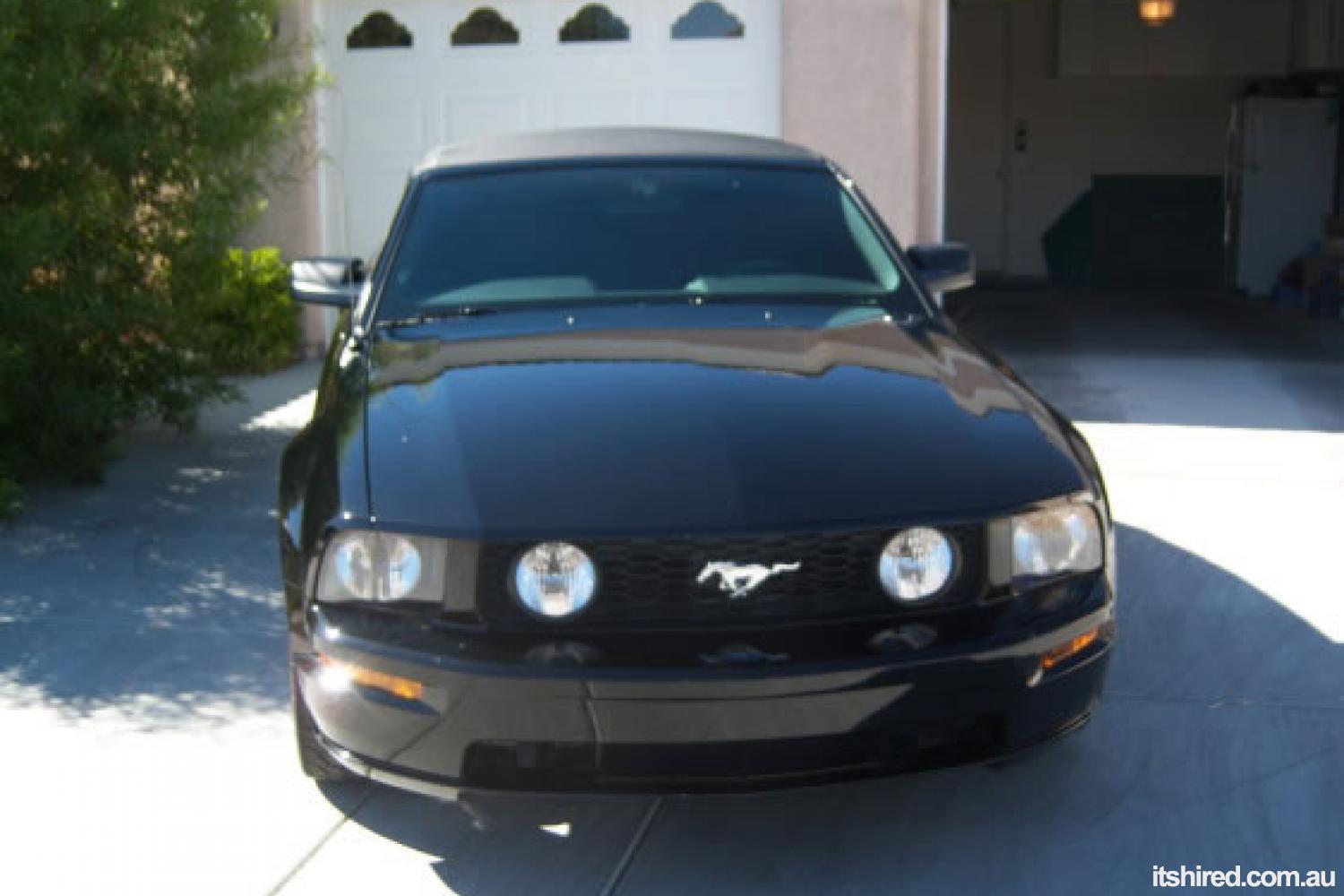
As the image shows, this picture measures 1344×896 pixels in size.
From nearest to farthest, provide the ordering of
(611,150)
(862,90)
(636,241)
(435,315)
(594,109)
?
(435,315) < (636,241) < (611,150) < (862,90) < (594,109)

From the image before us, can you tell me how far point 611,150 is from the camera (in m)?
5.12

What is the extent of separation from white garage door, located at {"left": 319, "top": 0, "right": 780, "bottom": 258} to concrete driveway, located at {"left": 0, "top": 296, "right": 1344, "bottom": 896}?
12.6ft

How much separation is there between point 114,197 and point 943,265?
3497mm

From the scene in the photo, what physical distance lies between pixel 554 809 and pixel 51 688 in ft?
5.40

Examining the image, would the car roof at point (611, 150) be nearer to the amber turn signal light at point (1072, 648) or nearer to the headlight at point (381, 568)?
the headlight at point (381, 568)

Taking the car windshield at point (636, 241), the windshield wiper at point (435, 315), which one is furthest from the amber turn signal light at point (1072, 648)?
the windshield wiper at point (435, 315)

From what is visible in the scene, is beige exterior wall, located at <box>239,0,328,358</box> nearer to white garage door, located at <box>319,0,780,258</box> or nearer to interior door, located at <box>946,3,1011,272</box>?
white garage door, located at <box>319,0,780,258</box>

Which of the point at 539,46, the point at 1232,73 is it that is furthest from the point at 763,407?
the point at 1232,73

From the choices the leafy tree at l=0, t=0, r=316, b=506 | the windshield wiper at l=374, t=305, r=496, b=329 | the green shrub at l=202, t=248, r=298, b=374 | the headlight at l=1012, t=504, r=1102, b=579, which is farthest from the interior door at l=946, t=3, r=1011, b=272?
the headlight at l=1012, t=504, r=1102, b=579

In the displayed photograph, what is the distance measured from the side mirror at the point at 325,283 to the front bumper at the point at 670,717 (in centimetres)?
218

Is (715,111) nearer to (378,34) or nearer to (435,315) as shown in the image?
(378,34)

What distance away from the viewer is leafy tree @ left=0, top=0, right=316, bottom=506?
6078 millimetres

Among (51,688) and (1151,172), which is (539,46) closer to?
(51,688)

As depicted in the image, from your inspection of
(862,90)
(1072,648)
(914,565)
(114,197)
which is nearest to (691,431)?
(914,565)
